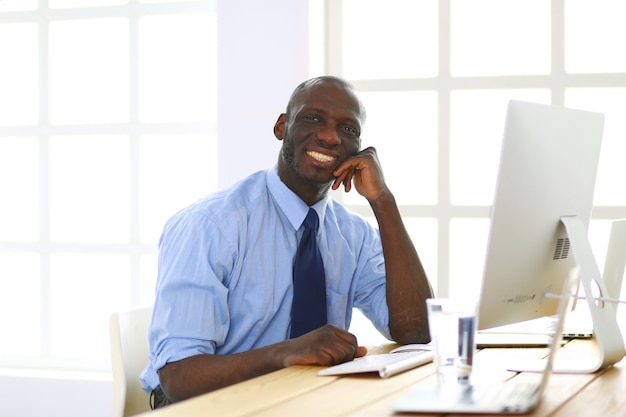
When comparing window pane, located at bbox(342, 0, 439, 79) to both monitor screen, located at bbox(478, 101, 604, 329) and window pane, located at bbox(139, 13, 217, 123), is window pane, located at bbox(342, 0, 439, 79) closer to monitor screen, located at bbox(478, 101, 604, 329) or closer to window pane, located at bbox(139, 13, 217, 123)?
window pane, located at bbox(139, 13, 217, 123)

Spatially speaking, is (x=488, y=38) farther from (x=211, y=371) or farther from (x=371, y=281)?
(x=211, y=371)

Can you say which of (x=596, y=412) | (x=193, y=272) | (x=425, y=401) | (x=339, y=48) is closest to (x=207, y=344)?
(x=193, y=272)

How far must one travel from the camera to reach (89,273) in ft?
12.4

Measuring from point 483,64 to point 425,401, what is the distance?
2194mm

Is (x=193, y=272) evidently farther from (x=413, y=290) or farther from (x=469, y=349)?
(x=469, y=349)

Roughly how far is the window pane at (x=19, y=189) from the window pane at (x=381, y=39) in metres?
1.33

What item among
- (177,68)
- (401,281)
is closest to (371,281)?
(401,281)

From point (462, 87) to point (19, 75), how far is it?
1788 mm

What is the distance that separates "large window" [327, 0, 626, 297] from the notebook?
4.55 ft

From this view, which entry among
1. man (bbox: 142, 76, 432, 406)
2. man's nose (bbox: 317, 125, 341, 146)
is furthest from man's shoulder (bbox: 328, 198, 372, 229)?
man's nose (bbox: 317, 125, 341, 146)

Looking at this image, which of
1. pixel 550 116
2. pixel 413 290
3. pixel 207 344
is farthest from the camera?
pixel 413 290

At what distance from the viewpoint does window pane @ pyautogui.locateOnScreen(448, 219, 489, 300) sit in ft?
10.9

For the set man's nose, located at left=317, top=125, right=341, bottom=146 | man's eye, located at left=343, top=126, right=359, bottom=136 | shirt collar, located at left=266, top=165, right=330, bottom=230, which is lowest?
shirt collar, located at left=266, top=165, right=330, bottom=230

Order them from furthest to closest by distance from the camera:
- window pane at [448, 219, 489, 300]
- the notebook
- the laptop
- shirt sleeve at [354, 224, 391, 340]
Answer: window pane at [448, 219, 489, 300] < shirt sleeve at [354, 224, 391, 340] < the notebook < the laptop
